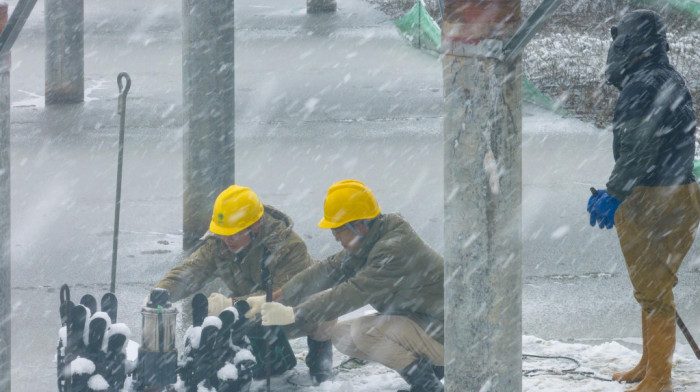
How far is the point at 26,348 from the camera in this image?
22.1ft

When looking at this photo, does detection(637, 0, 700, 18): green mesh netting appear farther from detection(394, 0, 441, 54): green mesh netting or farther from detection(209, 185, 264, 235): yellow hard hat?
detection(209, 185, 264, 235): yellow hard hat

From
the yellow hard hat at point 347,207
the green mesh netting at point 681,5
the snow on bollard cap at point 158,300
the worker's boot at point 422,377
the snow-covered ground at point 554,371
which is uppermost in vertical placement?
the yellow hard hat at point 347,207

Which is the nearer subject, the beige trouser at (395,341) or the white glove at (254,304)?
the beige trouser at (395,341)

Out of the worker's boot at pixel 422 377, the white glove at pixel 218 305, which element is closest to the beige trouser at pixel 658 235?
the worker's boot at pixel 422 377

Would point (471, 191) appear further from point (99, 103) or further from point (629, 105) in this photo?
point (99, 103)

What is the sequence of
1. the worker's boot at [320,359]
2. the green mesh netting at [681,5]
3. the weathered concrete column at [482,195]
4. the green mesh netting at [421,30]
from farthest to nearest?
the green mesh netting at [681,5]
the green mesh netting at [421,30]
the worker's boot at [320,359]
the weathered concrete column at [482,195]

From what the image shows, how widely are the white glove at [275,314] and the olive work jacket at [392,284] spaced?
0.20 feet

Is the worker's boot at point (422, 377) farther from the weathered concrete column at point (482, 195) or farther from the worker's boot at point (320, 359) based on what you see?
the weathered concrete column at point (482, 195)

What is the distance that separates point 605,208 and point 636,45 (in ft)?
2.60

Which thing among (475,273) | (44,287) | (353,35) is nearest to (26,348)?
(44,287)

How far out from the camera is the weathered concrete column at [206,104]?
8602mm

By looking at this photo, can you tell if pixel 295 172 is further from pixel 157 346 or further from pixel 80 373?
pixel 80 373

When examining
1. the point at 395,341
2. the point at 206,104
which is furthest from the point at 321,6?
the point at 395,341

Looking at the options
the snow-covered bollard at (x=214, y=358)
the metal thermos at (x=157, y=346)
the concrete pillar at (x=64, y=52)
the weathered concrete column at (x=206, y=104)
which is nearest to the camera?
the metal thermos at (x=157, y=346)
